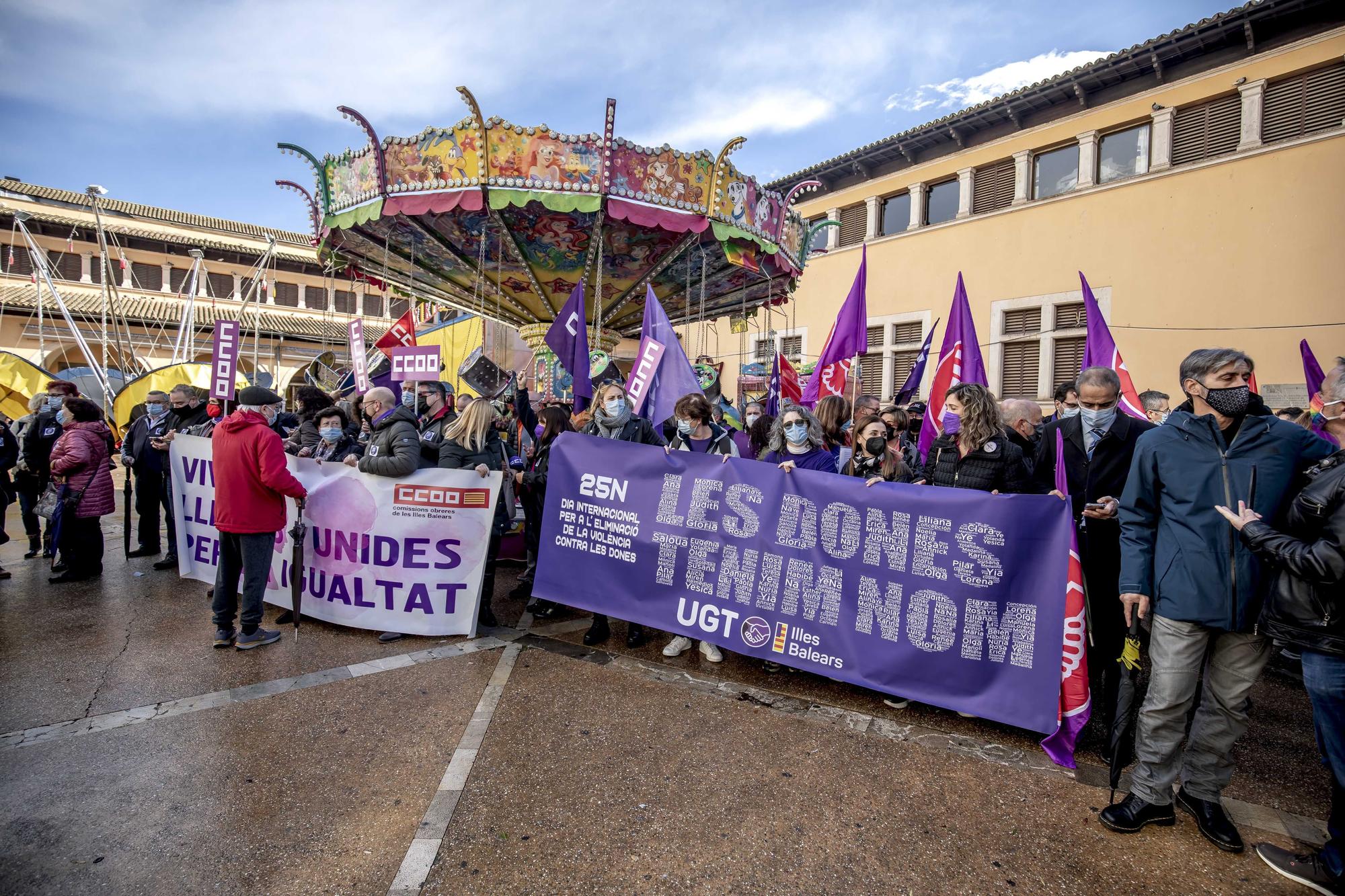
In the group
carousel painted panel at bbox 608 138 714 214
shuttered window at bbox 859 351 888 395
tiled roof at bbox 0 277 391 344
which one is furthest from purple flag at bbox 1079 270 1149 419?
tiled roof at bbox 0 277 391 344

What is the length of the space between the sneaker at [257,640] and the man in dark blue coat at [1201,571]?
504 centimetres

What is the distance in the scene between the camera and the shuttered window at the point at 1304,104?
1224 centimetres

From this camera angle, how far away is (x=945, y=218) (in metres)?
18.1

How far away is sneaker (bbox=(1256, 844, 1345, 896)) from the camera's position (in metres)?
2.37

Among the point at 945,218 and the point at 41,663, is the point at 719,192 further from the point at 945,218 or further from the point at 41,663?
the point at 945,218

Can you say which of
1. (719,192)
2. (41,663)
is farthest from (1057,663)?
(41,663)

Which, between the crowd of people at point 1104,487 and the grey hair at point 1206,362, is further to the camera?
the grey hair at point 1206,362

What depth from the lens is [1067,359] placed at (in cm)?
1549

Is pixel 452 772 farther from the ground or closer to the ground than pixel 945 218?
closer to the ground

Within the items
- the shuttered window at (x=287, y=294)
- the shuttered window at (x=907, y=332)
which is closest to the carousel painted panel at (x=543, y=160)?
the shuttered window at (x=907, y=332)

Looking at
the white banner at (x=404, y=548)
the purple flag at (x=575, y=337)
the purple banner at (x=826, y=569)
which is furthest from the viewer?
the purple flag at (x=575, y=337)

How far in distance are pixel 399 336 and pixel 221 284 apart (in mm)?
31969

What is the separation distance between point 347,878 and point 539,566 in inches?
101

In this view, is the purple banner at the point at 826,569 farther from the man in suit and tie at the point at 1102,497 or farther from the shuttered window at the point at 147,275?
the shuttered window at the point at 147,275
